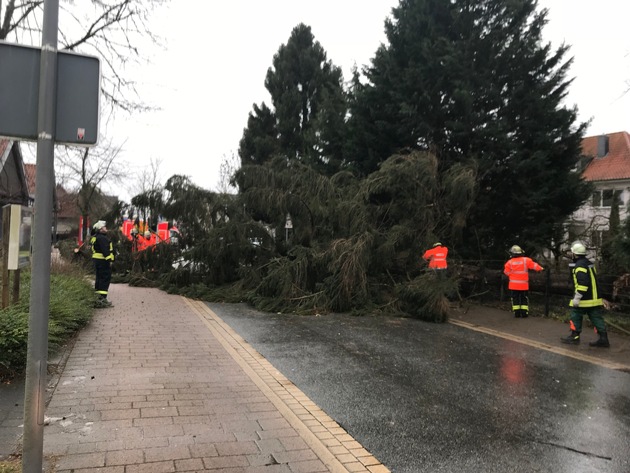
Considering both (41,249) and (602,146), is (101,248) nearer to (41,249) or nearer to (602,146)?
(41,249)

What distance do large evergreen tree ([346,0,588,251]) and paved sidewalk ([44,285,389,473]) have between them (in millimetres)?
8686

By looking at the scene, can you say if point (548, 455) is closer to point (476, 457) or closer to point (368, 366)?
point (476, 457)

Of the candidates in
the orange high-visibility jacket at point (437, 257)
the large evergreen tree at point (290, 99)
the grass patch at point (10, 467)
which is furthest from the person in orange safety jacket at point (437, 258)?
the large evergreen tree at point (290, 99)

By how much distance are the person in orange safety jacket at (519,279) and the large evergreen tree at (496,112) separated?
2200 mm

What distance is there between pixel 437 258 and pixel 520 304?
6.63ft

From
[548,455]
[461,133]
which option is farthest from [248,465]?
[461,133]

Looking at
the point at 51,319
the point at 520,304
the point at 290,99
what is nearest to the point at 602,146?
the point at 290,99

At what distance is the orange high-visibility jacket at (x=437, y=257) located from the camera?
10750 mm

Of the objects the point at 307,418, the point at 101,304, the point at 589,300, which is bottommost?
the point at 307,418

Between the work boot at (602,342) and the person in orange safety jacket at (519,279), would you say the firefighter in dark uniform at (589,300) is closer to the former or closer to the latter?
the work boot at (602,342)

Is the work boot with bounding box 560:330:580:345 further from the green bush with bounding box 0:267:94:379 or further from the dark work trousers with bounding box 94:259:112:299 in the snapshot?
the dark work trousers with bounding box 94:259:112:299

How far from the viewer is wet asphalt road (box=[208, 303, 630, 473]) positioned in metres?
3.90

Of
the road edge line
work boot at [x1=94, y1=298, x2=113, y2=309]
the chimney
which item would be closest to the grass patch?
the road edge line

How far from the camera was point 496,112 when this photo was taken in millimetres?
13422
